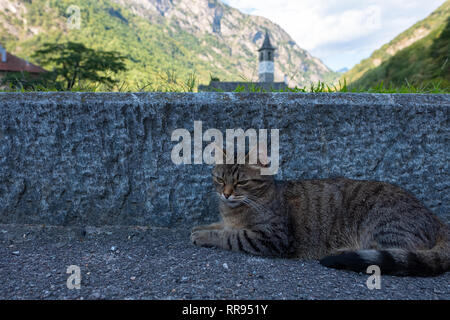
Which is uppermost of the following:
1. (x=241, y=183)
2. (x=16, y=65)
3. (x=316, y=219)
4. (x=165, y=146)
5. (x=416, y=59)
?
(x=16, y=65)

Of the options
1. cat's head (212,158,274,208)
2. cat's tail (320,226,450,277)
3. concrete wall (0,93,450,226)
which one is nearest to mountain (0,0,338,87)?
concrete wall (0,93,450,226)

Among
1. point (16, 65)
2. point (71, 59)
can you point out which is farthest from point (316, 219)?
point (16, 65)

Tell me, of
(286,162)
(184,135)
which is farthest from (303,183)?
(184,135)

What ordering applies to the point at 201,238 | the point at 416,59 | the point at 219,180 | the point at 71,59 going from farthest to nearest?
the point at 71,59 → the point at 416,59 → the point at 219,180 → the point at 201,238

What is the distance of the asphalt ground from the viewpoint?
1.97m

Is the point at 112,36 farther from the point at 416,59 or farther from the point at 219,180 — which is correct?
the point at 219,180

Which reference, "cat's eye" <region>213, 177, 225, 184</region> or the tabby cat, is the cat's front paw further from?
"cat's eye" <region>213, 177, 225, 184</region>

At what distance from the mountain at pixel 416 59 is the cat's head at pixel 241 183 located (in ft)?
9.41

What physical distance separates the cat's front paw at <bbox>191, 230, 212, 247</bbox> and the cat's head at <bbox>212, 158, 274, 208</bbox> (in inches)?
12.9

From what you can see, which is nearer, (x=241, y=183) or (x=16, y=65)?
(x=241, y=183)

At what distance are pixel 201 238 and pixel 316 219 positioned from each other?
103 centimetres

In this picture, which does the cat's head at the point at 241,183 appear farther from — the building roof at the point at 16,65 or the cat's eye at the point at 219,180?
the building roof at the point at 16,65

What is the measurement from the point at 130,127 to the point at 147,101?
0.28 meters

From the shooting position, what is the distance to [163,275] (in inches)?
85.7
